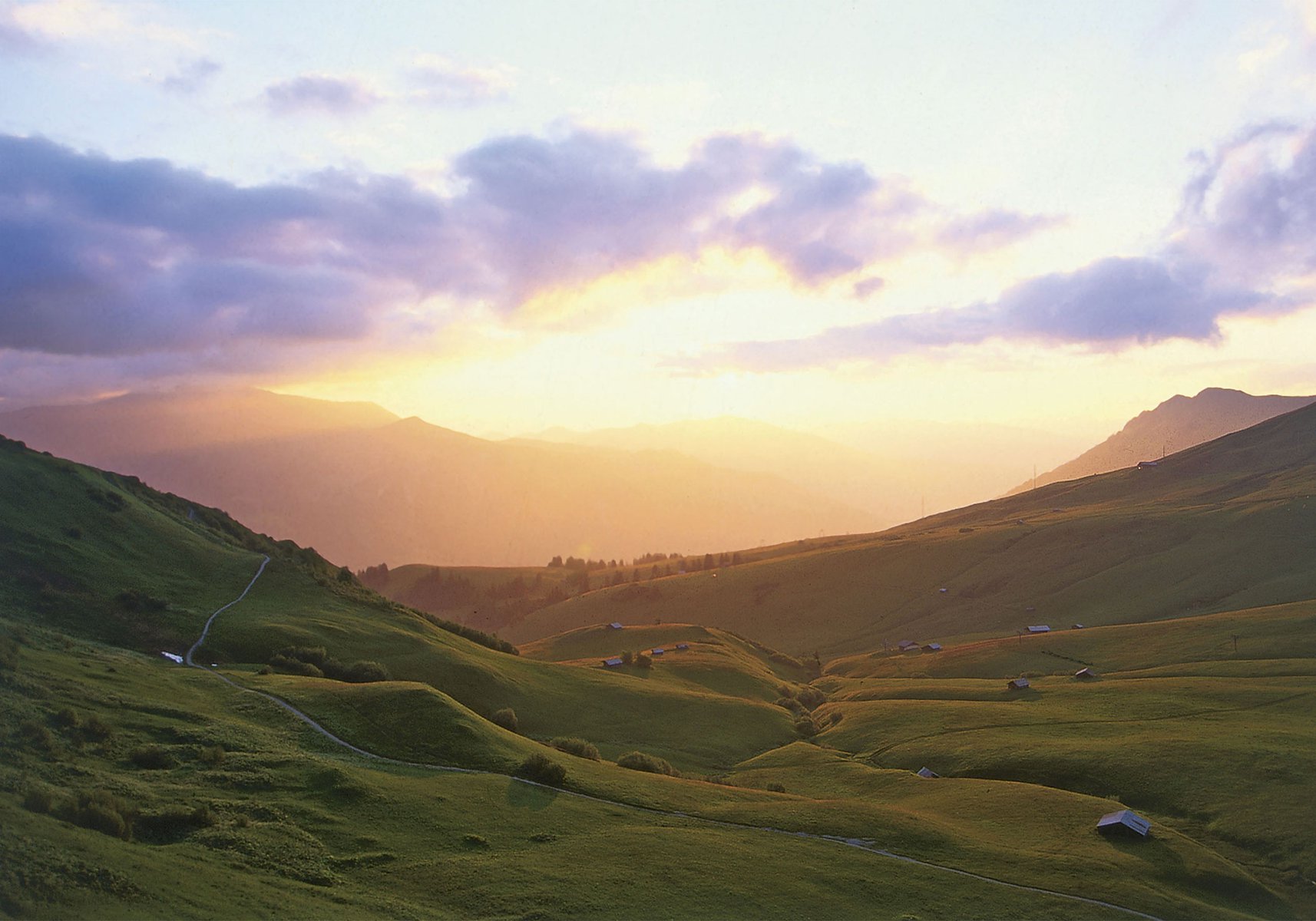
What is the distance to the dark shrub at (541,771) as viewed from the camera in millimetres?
55219

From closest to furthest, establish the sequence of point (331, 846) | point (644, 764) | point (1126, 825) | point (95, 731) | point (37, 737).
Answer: point (331, 846), point (37, 737), point (95, 731), point (1126, 825), point (644, 764)

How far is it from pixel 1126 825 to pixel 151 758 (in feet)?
204

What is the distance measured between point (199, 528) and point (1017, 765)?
11969 cm

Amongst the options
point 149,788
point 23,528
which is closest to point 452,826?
point 149,788

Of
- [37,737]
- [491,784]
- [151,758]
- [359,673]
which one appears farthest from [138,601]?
[491,784]

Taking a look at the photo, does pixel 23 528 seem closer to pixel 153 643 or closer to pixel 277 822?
pixel 153 643

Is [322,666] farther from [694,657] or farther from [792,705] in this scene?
[694,657]

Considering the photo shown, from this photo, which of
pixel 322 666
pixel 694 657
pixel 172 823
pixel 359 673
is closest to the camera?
pixel 172 823

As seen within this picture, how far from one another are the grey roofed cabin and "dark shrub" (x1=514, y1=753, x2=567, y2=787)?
3878 cm

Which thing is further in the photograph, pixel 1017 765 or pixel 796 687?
pixel 796 687

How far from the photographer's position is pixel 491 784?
52.5 metres

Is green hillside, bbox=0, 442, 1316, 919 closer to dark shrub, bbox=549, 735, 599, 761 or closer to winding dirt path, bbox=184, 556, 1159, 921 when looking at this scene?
winding dirt path, bbox=184, 556, 1159, 921

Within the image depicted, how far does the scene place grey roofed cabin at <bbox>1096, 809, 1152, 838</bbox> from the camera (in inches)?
2263

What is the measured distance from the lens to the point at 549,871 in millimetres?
40844
